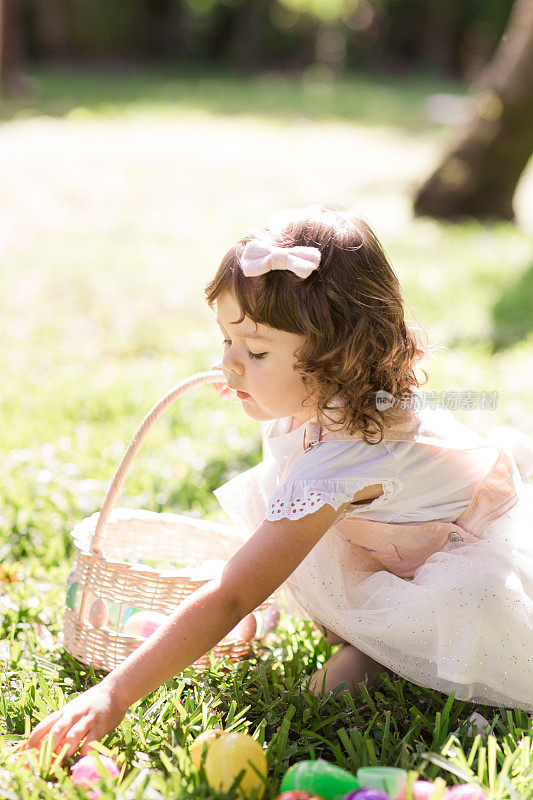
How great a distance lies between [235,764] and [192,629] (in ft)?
0.85

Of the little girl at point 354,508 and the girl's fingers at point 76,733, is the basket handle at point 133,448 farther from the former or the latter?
the girl's fingers at point 76,733

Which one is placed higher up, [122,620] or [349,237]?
[349,237]

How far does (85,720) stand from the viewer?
176 cm

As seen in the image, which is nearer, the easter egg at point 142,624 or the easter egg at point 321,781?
the easter egg at point 321,781

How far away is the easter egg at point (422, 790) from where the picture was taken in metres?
1.62

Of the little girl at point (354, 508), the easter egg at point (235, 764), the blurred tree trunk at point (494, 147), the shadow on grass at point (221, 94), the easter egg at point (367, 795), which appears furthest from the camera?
the shadow on grass at point (221, 94)

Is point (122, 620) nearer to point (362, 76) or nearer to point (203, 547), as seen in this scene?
point (203, 547)

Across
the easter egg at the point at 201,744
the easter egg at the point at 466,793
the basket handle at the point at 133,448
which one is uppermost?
the basket handle at the point at 133,448

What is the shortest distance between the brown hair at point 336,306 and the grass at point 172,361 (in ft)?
1.24

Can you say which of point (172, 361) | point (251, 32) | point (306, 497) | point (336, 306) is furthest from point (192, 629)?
point (251, 32)

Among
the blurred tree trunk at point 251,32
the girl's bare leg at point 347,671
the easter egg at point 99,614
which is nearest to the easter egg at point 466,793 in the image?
the girl's bare leg at point 347,671

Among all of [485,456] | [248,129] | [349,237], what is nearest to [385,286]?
[349,237]

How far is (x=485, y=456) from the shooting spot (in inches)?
89.2

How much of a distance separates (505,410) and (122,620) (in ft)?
7.32
